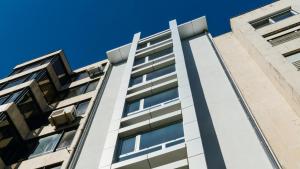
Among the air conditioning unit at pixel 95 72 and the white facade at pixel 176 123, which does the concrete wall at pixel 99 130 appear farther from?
the air conditioning unit at pixel 95 72

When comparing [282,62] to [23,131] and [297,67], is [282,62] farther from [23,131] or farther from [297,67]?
[23,131]

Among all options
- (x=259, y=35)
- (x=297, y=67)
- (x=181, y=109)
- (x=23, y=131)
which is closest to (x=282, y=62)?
(x=297, y=67)

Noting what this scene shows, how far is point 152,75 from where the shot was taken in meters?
19.3

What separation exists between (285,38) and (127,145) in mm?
11143

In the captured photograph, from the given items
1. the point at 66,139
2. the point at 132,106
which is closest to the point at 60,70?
the point at 66,139

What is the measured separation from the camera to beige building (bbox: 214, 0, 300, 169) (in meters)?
13.2

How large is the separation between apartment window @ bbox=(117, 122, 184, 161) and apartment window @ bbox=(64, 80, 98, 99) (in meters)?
12.1

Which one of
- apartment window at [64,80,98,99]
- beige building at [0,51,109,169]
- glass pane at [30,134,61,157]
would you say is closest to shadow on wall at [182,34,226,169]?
beige building at [0,51,109,169]

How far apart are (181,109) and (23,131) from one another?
11255 mm

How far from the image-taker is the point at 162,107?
46.9 ft

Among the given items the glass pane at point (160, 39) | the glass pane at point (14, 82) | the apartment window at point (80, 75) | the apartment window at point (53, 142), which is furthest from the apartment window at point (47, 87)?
the glass pane at point (160, 39)

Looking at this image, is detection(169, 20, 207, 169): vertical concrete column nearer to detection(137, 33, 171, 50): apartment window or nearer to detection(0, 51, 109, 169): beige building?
detection(0, 51, 109, 169): beige building

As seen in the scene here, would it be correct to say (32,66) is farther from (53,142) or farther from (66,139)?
(66,139)

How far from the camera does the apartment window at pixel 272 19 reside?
22047 mm
